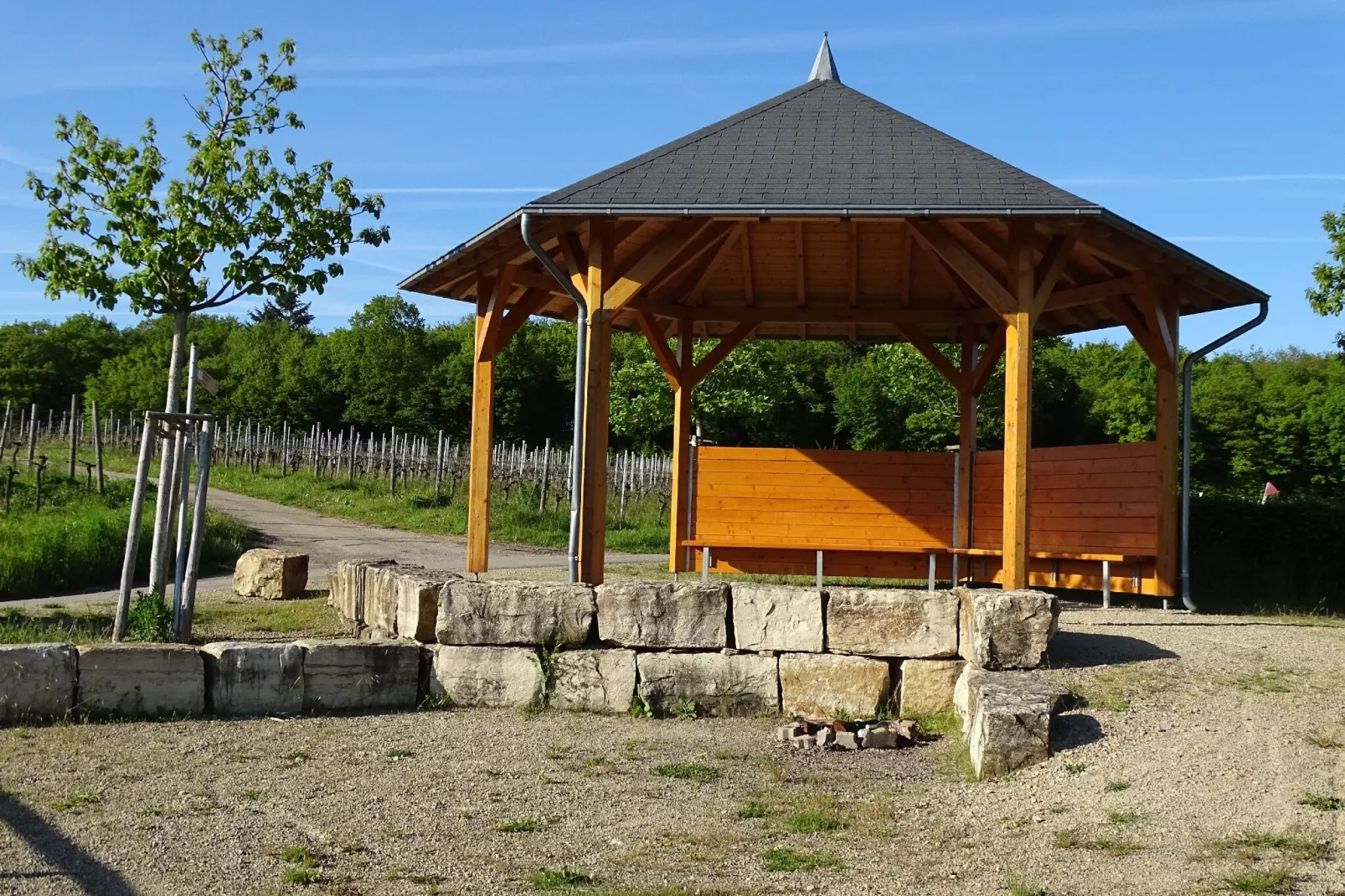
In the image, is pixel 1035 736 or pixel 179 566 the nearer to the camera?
pixel 1035 736

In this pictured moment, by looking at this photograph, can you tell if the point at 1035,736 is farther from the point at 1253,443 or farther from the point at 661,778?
the point at 1253,443

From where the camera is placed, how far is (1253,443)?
137ft

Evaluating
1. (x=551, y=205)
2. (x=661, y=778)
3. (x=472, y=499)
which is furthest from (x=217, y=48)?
(x=661, y=778)

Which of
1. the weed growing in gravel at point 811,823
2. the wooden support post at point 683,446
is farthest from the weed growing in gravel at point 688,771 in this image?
the wooden support post at point 683,446

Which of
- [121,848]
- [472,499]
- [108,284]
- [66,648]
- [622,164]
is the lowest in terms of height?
[121,848]

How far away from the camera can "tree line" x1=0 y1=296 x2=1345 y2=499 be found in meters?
33.1

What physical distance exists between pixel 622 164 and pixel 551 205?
121cm

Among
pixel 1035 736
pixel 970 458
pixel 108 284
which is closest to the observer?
pixel 1035 736

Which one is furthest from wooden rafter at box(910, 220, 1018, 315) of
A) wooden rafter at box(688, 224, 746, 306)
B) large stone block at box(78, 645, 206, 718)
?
large stone block at box(78, 645, 206, 718)

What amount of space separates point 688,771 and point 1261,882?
291 cm

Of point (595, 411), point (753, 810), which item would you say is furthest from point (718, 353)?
point (753, 810)

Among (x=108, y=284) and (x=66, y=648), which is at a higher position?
(x=108, y=284)

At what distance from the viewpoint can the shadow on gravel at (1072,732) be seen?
660 centimetres

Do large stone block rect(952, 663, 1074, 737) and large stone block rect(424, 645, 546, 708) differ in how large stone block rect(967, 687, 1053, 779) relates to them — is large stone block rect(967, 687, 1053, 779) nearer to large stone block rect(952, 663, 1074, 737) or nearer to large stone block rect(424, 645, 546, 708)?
large stone block rect(952, 663, 1074, 737)
